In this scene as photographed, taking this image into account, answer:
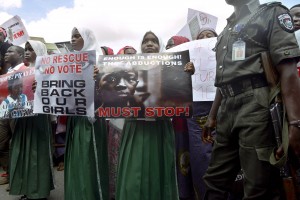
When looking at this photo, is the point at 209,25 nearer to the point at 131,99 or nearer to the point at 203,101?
the point at 203,101

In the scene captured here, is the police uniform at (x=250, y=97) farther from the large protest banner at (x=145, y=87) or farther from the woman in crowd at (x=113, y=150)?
the woman in crowd at (x=113, y=150)

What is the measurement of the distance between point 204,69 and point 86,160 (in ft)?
4.61

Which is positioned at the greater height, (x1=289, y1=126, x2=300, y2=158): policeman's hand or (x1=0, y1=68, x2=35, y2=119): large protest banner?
(x1=0, y1=68, x2=35, y2=119): large protest banner

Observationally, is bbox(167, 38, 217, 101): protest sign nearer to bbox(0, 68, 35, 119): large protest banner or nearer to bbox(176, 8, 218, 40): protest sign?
bbox(176, 8, 218, 40): protest sign

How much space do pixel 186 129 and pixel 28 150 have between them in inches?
66.1

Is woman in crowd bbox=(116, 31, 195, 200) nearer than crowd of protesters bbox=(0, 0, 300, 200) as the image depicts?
No

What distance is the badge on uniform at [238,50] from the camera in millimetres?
1878

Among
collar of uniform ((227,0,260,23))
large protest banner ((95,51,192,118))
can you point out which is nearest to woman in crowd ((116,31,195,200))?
large protest banner ((95,51,192,118))

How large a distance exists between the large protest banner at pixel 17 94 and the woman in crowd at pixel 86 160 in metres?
0.55

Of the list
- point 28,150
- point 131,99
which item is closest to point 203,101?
point 131,99

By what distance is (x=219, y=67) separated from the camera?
2049mm

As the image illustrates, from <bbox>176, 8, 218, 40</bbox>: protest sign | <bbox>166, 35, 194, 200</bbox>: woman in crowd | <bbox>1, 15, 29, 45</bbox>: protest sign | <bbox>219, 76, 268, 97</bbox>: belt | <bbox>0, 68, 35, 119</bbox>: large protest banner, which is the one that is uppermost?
<bbox>1, 15, 29, 45</bbox>: protest sign

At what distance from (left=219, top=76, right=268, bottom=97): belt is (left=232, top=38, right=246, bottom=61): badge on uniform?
13 cm

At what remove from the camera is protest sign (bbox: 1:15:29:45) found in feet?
18.1
